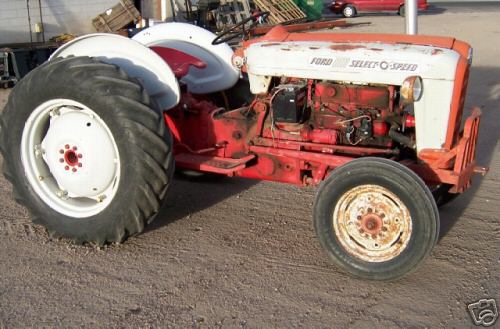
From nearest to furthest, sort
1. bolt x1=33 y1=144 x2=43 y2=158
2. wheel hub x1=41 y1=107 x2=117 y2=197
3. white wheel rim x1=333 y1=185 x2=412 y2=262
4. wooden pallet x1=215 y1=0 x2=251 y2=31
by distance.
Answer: white wheel rim x1=333 y1=185 x2=412 y2=262 < wheel hub x1=41 y1=107 x2=117 y2=197 < bolt x1=33 y1=144 x2=43 y2=158 < wooden pallet x1=215 y1=0 x2=251 y2=31

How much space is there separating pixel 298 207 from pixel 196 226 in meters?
0.97

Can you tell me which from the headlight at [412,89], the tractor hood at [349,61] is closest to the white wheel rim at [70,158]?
the tractor hood at [349,61]

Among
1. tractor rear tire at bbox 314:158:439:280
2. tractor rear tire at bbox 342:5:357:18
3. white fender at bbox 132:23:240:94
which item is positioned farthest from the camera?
tractor rear tire at bbox 342:5:357:18

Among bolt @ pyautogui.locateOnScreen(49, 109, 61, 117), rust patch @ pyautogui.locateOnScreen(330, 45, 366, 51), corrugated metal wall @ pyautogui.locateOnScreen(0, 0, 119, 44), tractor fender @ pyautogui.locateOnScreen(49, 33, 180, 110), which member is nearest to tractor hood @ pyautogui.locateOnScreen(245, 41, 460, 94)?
rust patch @ pyautogui.locateOnScreen(330, 45, 366, 51)

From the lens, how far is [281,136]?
4.84 metres

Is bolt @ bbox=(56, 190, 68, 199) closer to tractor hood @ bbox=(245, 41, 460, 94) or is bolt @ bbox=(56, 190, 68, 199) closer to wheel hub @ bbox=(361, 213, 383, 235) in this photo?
tractor hood @ bbox=(245, 41, 460, 94)

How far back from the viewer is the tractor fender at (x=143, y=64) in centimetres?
482

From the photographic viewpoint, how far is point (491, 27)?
2045 cm

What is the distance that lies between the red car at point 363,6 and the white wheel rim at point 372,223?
25577 mm

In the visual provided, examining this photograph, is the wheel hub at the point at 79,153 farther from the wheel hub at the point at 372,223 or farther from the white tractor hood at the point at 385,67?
the wheel hub at the point at 372,223

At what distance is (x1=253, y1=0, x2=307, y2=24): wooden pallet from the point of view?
20.6 meters

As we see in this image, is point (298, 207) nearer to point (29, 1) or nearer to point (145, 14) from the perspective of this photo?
point (29, 1)

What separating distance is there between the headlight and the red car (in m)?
25.2

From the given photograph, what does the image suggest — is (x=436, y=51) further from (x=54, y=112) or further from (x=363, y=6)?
(x=363, y=6)
